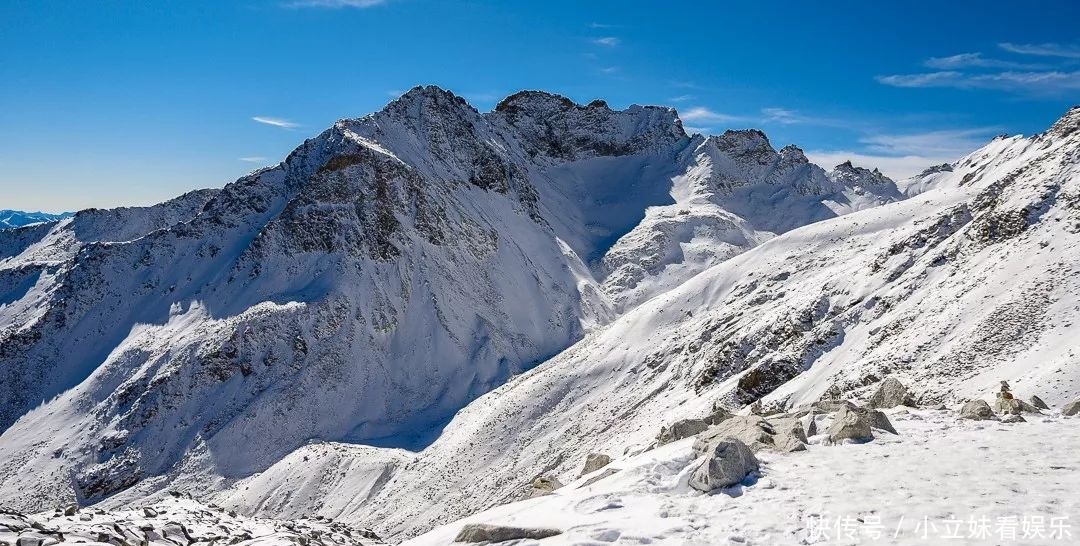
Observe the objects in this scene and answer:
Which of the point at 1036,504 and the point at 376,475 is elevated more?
the point at 1036,504

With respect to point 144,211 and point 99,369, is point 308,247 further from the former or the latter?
point 144,211

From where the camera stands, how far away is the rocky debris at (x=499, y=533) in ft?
40.7

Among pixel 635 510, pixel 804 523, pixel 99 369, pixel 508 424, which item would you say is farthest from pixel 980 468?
pixel 99 369

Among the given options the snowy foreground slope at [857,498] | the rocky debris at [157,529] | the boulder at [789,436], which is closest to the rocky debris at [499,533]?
the snowy foreground slope at [857,498]

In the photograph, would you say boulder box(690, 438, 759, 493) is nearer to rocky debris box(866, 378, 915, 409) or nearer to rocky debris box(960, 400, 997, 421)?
rocky debris box(960, 400, 997, 421)

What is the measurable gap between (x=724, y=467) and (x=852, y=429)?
4283mm

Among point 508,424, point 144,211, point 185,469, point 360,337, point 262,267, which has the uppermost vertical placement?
point 144,211

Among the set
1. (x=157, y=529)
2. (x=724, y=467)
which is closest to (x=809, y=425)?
Result: (x=724, y=467)

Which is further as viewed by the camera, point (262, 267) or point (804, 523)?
point (262, 267)

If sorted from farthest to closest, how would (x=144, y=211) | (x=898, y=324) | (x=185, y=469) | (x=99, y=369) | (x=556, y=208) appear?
1. (x=556, y=208)
2. (x=144, y=211)
3. (x=99, y=369)
4. (x=185, y=469)
5. (x=898, y=324)

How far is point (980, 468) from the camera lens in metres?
12.9

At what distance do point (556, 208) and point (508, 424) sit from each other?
63.7m

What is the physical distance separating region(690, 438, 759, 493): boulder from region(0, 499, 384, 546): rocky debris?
1086 cm

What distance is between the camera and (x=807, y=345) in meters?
39.8
